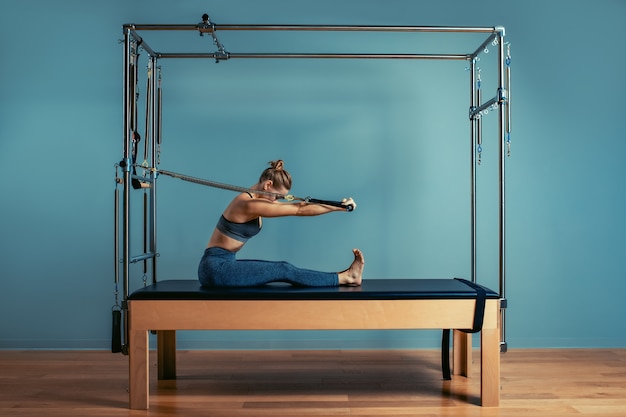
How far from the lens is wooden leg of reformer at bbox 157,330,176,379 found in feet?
11.6

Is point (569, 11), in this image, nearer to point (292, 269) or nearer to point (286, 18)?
point (286, 18)

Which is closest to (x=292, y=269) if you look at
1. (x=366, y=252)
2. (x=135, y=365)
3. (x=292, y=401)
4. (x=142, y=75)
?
(x=292, y=401)

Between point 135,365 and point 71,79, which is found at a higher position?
point 71,79

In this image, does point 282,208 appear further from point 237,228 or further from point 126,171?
point 126,171

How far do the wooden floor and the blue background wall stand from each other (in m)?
0.36

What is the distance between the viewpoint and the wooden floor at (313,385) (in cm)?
300

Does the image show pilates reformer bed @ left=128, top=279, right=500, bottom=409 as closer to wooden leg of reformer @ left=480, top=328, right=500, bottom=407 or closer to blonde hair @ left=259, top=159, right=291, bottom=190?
wooden leg of reformer @ left=480, top=328, right=500, bottom=407

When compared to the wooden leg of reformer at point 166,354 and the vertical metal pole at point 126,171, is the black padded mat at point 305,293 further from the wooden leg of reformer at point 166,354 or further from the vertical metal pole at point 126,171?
the wooden leg of reformer at point 166,354

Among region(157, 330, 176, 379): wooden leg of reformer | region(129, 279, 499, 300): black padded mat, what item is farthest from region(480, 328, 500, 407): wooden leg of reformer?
region(157, 330, 176, 379): wooden leg of reformer

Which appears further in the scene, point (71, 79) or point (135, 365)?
point (71, 79)

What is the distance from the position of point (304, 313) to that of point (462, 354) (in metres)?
1.14

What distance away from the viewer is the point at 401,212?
4.54 meters

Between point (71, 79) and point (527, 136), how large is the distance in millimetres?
3072

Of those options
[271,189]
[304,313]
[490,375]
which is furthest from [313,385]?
[271,189]
